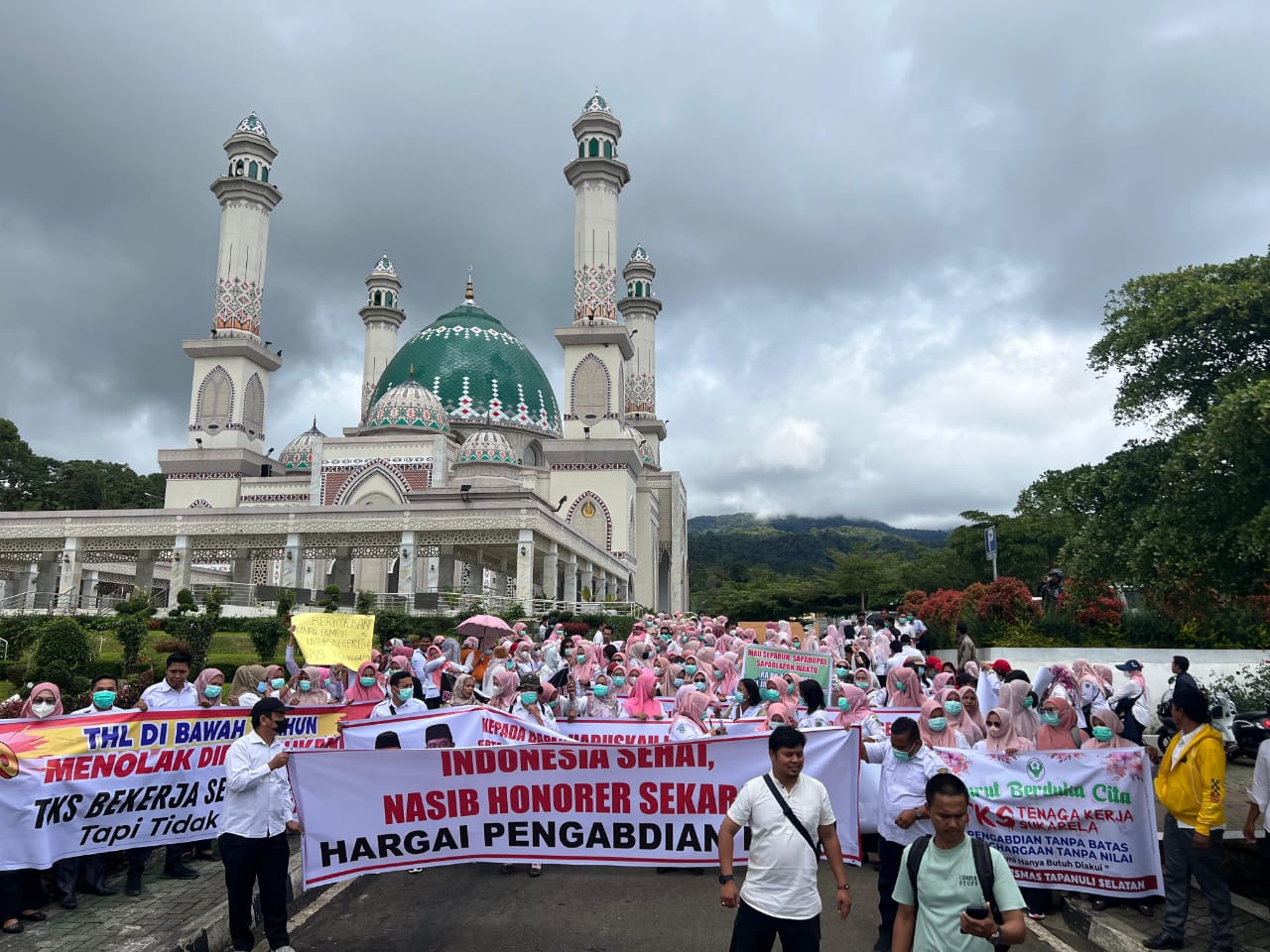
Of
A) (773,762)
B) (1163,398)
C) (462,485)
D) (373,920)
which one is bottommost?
(373,920)

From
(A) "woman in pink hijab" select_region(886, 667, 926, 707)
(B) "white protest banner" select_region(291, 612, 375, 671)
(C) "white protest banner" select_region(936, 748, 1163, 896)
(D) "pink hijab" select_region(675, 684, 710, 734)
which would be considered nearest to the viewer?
(C) "white protest banner" select_region(936, 748, 1163, 896)

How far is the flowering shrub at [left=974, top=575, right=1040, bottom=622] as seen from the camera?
19531mm

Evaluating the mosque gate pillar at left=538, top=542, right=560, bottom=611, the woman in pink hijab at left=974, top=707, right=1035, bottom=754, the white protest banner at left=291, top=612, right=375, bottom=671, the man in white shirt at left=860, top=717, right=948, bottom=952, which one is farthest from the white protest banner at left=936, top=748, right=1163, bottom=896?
the mosque gate pillar at left=538, top=542, right=560, bottom=611

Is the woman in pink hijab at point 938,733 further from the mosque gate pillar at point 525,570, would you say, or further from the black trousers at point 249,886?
the mosque gate pillar at point 525,570

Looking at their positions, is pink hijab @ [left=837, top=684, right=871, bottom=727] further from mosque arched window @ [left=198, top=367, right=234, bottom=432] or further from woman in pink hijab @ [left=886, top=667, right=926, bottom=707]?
mosque arched window @ [left=198, top=367, right=234, bottom=432]

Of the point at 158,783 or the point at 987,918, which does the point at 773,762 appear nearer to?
the point at 987,918

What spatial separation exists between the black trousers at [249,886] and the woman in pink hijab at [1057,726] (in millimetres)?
5281

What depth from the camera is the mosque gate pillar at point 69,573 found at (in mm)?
31375

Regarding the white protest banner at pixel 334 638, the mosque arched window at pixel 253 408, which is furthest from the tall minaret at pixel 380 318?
the white protest banner at pixel 334 638

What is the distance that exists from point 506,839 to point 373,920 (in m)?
1.18

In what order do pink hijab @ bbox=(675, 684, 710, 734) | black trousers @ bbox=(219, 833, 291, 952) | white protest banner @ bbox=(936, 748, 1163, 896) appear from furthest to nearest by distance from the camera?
pink hijab @ bbox=(675, 684, 710, 734) < white protest banner @ bbox=(936, 748, 1163, 896) < black trousers @ bbox=(219, 833, 291, 952)

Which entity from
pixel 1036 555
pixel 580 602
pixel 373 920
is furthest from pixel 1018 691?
pixel 1036 555

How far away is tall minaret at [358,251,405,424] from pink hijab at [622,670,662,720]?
1861 inches

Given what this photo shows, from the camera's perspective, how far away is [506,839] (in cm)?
553
